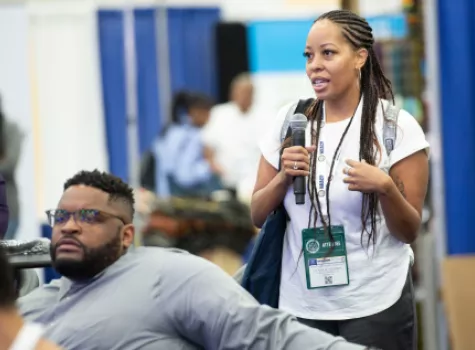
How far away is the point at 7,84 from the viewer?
8.13 m

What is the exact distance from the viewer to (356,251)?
12.1 feet

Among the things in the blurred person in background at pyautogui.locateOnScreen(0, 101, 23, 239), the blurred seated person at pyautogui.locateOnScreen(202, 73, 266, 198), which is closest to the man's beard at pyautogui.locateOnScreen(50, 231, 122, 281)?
the blurred person in background at pyautogui.locateOnScreen(0, 101, 23, 239)

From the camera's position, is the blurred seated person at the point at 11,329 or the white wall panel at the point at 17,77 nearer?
the blurred seated person at the point at 11,329

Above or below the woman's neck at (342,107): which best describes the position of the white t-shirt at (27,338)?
below

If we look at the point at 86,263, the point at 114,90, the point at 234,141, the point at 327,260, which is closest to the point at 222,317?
the point at 327,260

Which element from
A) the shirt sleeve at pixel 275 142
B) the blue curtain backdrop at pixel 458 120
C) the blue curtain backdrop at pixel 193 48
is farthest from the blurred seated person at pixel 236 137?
the shirt sleeve at pixel 275 142

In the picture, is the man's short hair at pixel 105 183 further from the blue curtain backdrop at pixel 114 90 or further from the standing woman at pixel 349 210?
the blue curtain backdrop at pixel 114 90

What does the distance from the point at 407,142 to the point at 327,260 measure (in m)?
0.42

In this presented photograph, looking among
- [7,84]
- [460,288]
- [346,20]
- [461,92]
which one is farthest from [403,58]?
[346,20]

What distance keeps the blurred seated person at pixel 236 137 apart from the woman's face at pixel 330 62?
7.76 metres

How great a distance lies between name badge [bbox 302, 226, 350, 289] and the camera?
3676 mm

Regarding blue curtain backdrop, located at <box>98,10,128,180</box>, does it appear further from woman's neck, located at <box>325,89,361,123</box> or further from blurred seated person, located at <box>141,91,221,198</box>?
woman's neck, located at <box>325,89,361,123</box>

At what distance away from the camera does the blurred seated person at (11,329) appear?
2.20m

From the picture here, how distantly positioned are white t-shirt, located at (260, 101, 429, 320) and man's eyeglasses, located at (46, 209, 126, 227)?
60 centimetres
